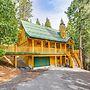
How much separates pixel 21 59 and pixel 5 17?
14.7 metres

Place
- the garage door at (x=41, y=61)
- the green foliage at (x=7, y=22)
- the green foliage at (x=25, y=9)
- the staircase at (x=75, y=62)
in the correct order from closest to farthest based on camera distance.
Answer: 1. the green foliage at (x=7, y=22)
2. the garage door at (x=41, y=61)
3. the staircase at (x=75, y=62)
4. the green foliage at (x=25, y=9)

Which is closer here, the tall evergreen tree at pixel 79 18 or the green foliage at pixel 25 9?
the tall evergreen tree at pixel 79 18

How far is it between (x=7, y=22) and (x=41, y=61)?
16.2 metres

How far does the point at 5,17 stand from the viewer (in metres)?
23.1

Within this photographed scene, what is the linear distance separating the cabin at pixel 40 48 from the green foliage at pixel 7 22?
243 inches

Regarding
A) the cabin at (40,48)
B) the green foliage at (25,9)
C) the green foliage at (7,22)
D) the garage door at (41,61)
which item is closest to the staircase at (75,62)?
the cabin at (40,48)

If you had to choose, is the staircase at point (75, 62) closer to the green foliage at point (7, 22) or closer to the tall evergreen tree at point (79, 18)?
the tall evergreen tree at point (79, 18)

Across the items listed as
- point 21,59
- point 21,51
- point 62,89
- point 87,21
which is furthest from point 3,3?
point 87,21

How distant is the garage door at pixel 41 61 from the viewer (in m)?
36.0

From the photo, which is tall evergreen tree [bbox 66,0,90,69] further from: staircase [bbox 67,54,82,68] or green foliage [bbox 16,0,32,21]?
green foliage [bbox 16,0,32,21]

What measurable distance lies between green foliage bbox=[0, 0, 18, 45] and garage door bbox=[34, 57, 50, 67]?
12.9 metres

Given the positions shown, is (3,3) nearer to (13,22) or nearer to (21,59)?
(13,22)

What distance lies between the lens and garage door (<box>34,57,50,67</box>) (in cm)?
3601

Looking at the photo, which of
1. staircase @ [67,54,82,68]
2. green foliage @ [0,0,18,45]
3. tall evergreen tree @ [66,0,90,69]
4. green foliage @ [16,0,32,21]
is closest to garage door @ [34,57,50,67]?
staircase @ [67,54,82,68]
